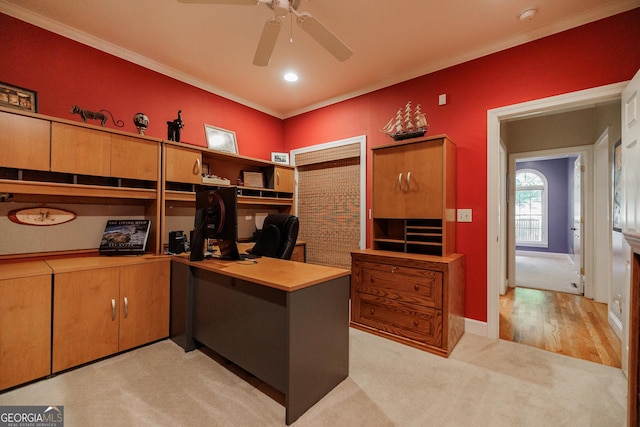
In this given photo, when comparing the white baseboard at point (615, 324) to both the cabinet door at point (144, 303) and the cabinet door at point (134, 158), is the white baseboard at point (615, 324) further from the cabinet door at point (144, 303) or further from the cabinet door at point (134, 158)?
the cabinet door at point (134, 158)

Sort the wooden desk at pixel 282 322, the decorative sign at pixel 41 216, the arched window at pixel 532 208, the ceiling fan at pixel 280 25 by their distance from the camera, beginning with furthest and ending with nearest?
1. the arched window at pixel 532 208
2. the decorative sign at pixel 41 216
3. the ceiling fan at pixel 280 25
4. the wooden desk at pixel 282 322

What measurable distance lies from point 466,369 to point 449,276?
689 mm

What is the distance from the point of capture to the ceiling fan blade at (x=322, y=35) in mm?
1680

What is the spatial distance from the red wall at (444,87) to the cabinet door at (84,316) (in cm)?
149

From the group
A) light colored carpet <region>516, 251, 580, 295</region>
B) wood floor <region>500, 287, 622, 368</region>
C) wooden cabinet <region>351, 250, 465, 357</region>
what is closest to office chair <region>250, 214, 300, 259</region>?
wooden cabinet <region>351, 250, 465, 357</region>

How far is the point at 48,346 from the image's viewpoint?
1867 mm

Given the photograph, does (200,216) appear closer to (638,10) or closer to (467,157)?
(467,157)

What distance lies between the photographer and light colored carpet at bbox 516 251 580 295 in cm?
452

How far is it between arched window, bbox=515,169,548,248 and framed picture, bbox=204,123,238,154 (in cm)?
833

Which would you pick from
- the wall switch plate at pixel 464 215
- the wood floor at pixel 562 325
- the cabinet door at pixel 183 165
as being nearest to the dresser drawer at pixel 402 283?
the wall switch plate at pixel 464 215

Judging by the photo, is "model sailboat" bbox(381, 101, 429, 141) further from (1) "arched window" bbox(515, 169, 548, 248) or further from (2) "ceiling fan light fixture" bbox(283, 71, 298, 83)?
(1) "arched window" bbox(515, 169, 548, 248)

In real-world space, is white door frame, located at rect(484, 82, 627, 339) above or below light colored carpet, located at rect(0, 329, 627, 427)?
above

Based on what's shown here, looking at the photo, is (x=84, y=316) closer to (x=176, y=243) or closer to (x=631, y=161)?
(x=176, y=243)

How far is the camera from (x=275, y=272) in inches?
70.1
